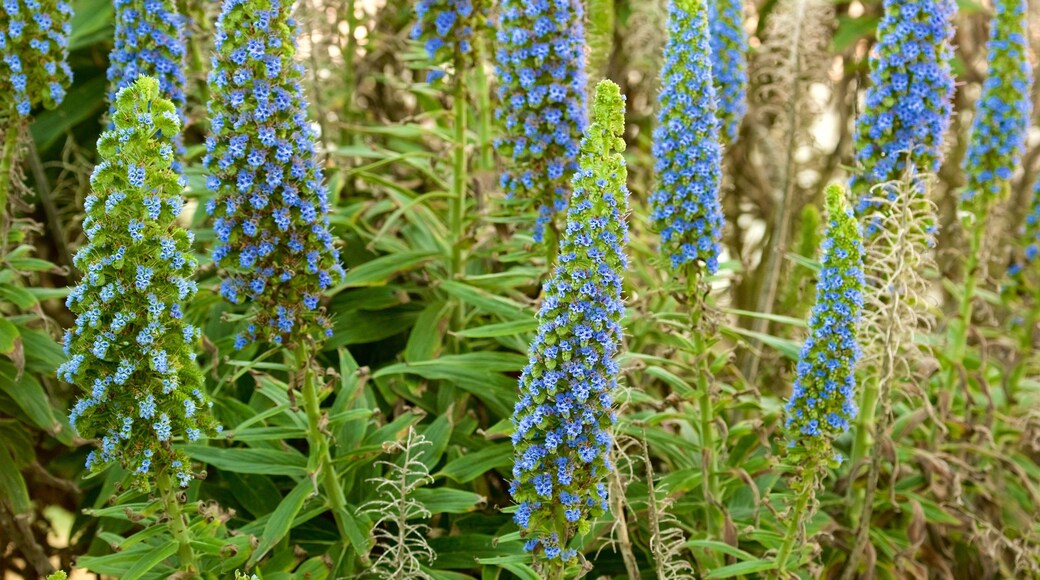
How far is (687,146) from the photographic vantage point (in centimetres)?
416

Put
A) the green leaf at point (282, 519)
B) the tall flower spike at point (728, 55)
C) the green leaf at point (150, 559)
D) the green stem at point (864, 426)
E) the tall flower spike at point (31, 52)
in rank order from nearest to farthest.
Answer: the green leaf at point (150, 559), the green leaf at point (282, 519), the tall flower spike at point (31, 52), the green stem at point (864, 426), the tall flower spike at point (728, 55)

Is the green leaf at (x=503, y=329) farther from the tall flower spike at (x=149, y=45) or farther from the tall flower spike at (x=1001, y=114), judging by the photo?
the tall flower spike at (x=1001, y=114)

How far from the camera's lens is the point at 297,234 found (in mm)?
3768

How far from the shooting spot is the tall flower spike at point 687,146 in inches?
162

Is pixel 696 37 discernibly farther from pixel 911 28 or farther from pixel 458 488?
pixel 458 488

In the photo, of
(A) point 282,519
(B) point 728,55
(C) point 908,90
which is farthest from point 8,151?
(C) point 908,90

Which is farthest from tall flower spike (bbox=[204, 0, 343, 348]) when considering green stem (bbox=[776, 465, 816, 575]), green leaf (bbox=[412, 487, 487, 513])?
green stem (bbox=[776, 465, 816, 575])

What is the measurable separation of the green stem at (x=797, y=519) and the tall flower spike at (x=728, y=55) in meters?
1.75

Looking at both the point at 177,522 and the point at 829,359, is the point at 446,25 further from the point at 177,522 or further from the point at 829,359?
the point at 177,522

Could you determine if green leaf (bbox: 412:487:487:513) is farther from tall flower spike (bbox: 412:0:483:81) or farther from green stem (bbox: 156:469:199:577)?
tall flower spike (bbox: 412:0:483:81)

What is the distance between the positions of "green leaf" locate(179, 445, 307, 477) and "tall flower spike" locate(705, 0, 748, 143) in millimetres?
2245

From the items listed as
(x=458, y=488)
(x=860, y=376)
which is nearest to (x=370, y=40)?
(x=458, y=488)

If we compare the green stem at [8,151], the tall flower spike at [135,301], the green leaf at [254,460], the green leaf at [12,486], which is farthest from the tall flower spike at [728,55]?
the green leaf at [12,486]

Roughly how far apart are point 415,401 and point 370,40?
2261 millimetres
